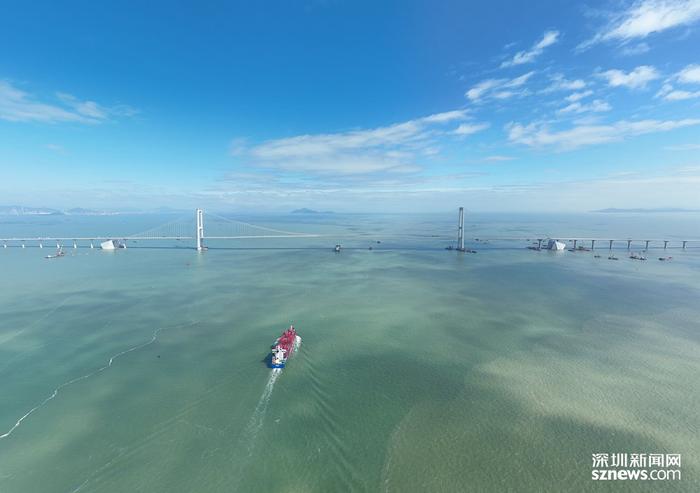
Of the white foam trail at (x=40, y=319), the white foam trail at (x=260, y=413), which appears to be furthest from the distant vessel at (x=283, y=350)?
the white foam trail at (x=40, y=319)

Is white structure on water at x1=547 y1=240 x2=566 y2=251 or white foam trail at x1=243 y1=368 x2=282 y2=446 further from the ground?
white structure on water at x1=547 y1=240 x2=566 y2=251

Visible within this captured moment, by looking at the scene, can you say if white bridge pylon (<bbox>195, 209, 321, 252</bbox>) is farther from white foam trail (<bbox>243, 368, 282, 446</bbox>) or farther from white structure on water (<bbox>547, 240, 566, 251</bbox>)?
white structure on water (<bbox>547, 240, 566, 251</bbox>)

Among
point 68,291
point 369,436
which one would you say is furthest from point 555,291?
point 68,291

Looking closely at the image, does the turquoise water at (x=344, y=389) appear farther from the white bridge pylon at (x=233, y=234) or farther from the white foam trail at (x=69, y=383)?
the white bridge pylon at (x=233, y=234)

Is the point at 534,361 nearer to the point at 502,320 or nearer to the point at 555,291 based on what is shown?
the point at 502,320

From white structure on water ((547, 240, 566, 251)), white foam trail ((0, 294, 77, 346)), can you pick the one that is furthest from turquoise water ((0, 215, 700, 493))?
A: white structure on water ((547, 240, 566, 251))

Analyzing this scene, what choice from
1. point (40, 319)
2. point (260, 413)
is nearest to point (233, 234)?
point (40, 319)
